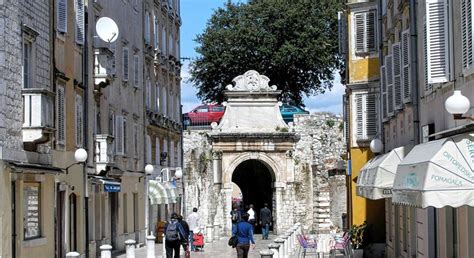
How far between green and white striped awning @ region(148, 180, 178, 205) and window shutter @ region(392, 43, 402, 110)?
811 inches

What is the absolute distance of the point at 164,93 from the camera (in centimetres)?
4806

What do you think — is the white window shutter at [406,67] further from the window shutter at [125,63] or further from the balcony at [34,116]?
the window shutter at [125,63]

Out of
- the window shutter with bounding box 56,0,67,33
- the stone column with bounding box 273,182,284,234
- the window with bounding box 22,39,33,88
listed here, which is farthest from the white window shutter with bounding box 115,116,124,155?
the stone column with bounding box 273,182,284,234

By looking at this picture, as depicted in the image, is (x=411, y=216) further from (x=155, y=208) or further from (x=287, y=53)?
(x=287, y=53)

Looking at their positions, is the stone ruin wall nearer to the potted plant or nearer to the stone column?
the stone column

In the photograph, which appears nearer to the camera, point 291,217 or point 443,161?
point 443,161

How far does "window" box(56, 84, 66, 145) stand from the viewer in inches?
1016

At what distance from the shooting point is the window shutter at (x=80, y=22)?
28.8 m

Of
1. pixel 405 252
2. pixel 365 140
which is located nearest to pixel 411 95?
pixel 405 252

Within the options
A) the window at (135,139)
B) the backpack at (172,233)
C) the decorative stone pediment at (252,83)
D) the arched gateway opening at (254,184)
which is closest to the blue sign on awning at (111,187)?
the backpack at (172,233)

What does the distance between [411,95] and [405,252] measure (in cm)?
491

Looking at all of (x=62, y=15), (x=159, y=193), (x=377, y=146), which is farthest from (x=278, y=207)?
(x=62, y=15)

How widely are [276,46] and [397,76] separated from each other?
4848 centimetres

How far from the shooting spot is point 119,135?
36312mm
